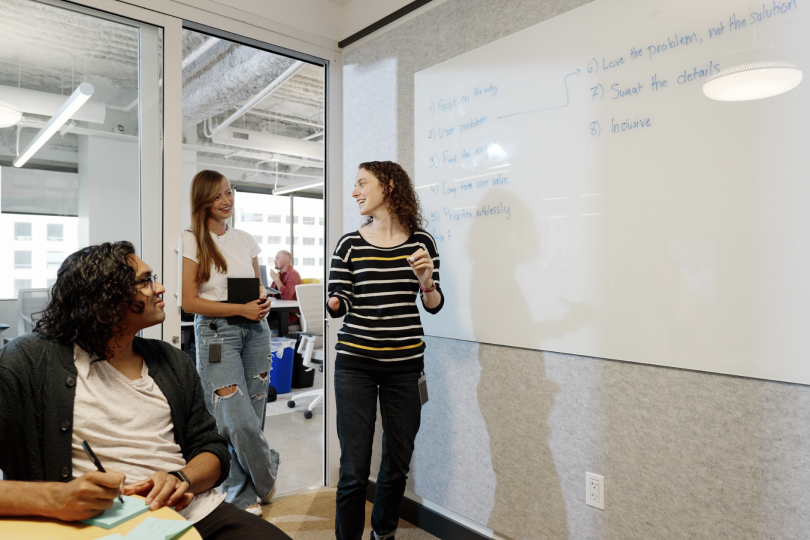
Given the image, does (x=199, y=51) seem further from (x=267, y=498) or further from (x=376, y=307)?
(x=267, y=498)

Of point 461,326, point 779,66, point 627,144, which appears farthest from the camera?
point 461,326

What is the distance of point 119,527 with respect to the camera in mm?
842

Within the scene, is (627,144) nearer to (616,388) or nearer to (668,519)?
(616,388)

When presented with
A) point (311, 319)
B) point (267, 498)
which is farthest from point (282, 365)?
point (267, 498)

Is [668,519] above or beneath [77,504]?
beneath

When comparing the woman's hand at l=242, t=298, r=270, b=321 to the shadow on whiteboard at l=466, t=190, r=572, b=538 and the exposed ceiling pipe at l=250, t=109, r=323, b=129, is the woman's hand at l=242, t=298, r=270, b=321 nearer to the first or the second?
the shadow on whiteboard at l=466, t=190, r=572, b=538

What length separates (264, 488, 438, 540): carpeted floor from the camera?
2.20m

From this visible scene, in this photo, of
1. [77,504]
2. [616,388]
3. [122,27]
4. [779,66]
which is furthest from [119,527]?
[122,27]

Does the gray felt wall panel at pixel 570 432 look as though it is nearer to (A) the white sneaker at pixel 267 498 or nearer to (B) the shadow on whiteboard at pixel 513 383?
(B) the shadow on whiteboard at pixel 513 383

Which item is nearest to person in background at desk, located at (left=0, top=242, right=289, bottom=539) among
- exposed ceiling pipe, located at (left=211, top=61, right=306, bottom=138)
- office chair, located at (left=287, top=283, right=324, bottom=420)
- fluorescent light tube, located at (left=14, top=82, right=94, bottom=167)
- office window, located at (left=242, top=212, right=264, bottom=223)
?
fluorescent light tube, located at (left=14, top=82, right=94, bottom=167)

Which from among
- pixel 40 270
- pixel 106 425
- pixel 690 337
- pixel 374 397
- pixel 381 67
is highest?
pixel 381 67

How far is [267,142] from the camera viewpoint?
20.2ft

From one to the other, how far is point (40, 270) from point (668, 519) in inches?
90.2

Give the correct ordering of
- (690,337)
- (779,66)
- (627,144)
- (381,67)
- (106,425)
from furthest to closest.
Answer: (381,67), (627,144), (690,337), (779,66), (106,425)
